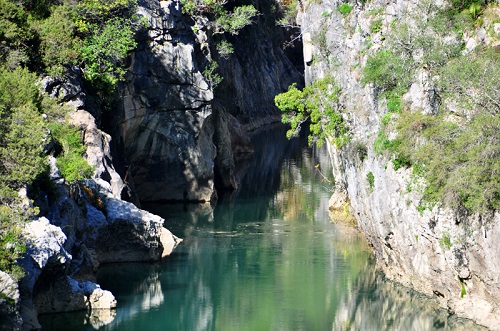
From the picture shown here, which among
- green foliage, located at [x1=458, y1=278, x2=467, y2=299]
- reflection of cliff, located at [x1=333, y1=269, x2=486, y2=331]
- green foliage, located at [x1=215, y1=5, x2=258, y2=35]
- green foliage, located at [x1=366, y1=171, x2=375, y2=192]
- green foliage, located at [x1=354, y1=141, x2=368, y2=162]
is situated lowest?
reflection of cliff, located at [x1=333, y1=269, x2=486, y2=331]

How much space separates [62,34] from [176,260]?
13.5m

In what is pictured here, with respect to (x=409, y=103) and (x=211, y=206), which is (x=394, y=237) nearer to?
(x=409, y=103)

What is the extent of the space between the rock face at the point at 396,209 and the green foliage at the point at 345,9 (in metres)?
0.26

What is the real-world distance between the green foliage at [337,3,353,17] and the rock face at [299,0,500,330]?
0.26m

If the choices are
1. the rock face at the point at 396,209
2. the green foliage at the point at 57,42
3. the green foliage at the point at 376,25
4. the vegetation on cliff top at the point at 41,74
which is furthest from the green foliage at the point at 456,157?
the green foliage at the point at 57,42

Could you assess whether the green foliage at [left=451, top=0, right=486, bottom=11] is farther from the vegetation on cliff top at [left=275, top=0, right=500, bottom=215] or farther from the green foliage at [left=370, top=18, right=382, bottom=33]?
the green foliage at [left=370, top=18, right=382, bottom=33]

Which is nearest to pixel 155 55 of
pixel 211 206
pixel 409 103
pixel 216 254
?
pixel 211 206

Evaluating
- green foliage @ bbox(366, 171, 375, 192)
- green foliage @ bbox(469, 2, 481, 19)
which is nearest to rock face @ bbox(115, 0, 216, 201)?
green foliage @ bbox(366, 171, 375, 192)

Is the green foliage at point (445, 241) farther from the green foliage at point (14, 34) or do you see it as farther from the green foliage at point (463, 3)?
the green foliage at point (14, 34)

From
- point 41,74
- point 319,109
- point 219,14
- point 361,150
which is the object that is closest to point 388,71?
point 361,150

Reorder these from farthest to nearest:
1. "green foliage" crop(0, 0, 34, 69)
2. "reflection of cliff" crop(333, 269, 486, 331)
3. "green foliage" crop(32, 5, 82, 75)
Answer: "green foliage" crop(32, 5, 82, 75)
"green foliage" crop(0, 0, 34, 69)
"reflection of cliff" crop(333, 269, 486, 331)

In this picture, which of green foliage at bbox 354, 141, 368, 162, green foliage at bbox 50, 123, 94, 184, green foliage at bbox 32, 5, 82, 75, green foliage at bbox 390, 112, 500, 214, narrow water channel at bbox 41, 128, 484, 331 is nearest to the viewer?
green foliage at bbox 390, 112, 500, 214

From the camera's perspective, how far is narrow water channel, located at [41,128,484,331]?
33656 mm

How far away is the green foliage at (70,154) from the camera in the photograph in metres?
35.8
